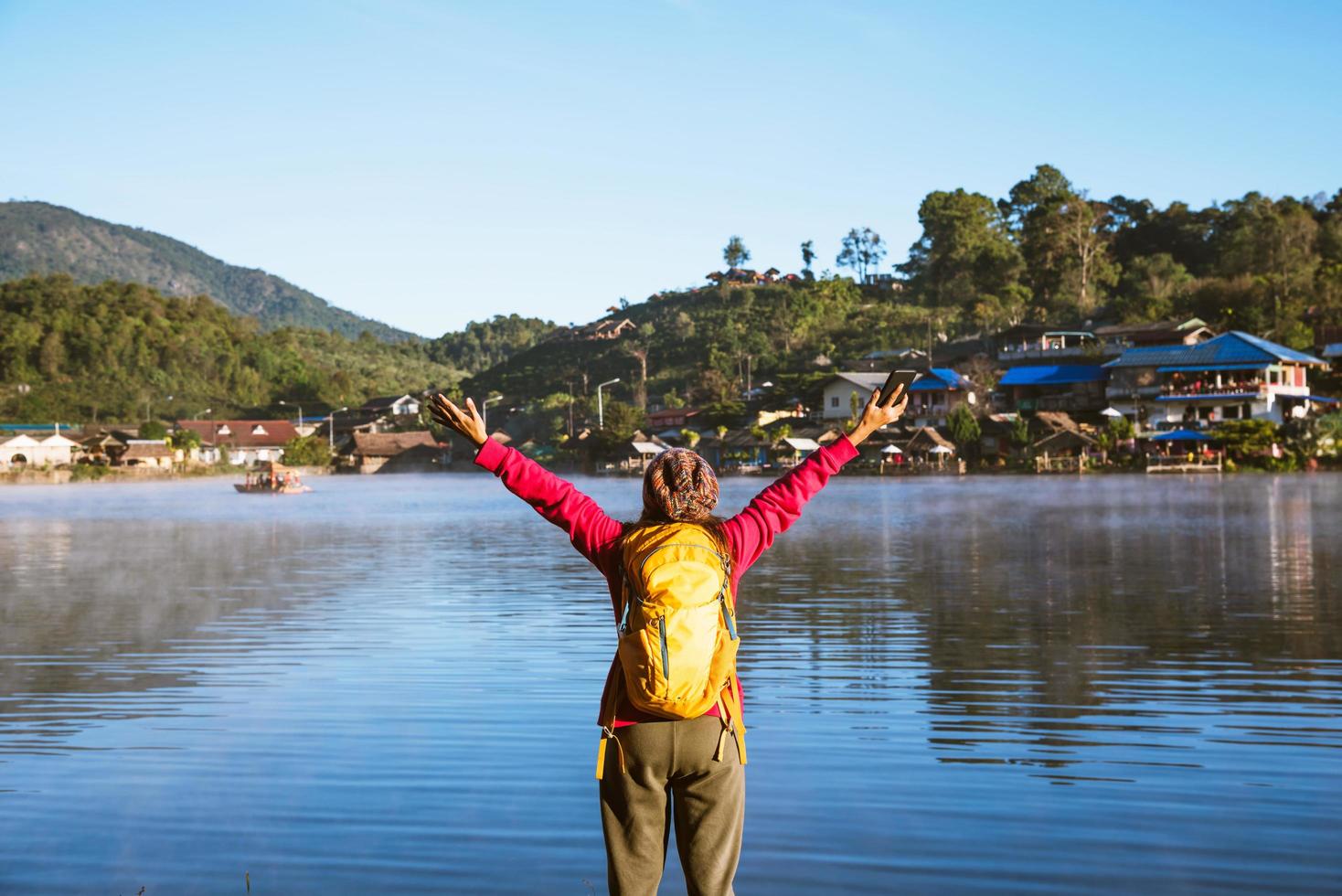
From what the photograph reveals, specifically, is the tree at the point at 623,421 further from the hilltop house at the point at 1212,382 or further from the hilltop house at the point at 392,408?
the hilltop house at the point at 392,408

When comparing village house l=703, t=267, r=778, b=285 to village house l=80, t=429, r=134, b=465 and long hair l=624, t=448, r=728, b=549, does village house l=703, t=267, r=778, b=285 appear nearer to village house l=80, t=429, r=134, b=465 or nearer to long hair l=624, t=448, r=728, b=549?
village house l=80, t=429, r=134, b=465

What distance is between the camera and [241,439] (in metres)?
99.4

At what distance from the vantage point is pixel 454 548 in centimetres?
2408

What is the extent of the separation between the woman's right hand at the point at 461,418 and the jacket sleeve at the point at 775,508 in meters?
0.81

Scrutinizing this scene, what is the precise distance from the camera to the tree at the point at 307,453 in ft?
297

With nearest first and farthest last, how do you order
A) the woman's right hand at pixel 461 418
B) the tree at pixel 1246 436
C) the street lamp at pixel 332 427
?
1. the woman's right hand at pixel 461 418
2. the tree at pixel 1246 436
3. the street lamp at pixel 332 427

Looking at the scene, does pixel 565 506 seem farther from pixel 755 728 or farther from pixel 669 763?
pixel 755 728

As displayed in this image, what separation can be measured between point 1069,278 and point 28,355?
286 ft

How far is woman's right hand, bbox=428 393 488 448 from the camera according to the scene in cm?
397

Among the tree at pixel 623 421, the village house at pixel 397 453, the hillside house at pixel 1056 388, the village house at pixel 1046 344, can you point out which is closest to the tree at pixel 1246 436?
the hillside house at pixel 1056 388

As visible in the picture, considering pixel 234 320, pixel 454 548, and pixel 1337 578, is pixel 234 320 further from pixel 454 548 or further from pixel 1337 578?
pixel 1337 578

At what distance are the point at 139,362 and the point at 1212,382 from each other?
9233 centimetres

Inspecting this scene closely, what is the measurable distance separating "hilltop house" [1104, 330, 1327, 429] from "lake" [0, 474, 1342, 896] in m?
40.0

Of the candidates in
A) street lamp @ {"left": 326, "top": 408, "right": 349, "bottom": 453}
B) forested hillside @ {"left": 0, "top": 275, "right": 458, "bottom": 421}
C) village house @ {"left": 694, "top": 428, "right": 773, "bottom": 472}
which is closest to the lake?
village house @ {"left": 694, "top": 428, "right": 773, "bottom": 472}
